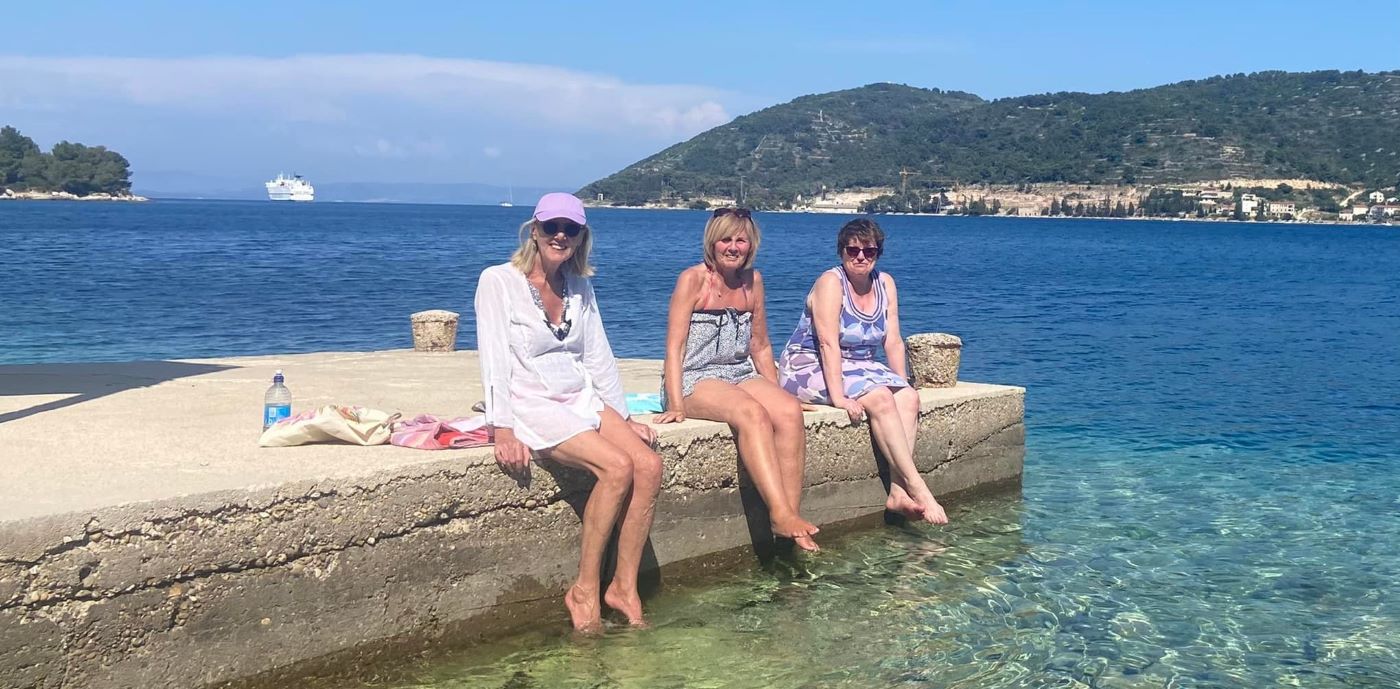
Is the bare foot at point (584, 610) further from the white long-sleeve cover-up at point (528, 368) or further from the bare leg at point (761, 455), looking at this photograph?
the bare leg at point (761, 455)

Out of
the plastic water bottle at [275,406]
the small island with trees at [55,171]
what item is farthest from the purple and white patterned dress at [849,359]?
the small island with trees at [55,171]

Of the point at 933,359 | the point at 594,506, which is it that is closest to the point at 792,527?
the point at 594,506

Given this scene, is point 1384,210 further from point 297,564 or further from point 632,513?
point 297,564

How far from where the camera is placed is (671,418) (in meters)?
7.15

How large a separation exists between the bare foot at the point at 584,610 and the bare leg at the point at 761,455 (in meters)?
1.22

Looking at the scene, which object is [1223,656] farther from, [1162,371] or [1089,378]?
[1162,371]

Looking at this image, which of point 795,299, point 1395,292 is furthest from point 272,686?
point 1395,292

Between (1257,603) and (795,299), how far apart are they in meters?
31.1

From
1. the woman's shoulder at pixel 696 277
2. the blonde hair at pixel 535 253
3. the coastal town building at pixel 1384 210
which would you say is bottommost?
the coastal town building at pixel 1384 210

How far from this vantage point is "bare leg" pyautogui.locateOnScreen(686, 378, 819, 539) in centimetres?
696

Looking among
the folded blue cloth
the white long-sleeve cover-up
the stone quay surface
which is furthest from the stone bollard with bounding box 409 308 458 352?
the white long-sleeve cover-up

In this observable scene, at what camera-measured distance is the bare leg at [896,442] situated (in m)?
7.93

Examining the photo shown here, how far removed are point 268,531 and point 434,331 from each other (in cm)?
643

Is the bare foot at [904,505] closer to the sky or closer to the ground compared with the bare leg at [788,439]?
closer to the ground
